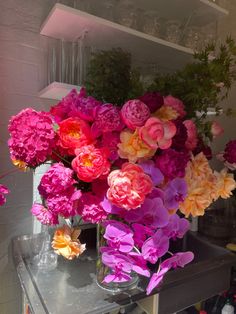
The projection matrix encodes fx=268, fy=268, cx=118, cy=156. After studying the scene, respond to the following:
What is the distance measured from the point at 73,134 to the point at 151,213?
0.28 m

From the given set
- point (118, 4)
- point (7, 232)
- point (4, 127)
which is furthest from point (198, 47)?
point (7, 232)

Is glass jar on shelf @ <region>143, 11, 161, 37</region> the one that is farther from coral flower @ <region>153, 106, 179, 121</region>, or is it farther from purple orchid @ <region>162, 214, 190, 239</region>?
purple orchid @ <region>162, 214, 190, 239</region>

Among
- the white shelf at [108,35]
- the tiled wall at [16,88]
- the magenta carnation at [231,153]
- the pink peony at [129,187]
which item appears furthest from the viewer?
the tiled wall at [16,88]

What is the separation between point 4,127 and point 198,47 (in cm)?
93

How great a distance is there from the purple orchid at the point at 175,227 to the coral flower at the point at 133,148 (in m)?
0.19

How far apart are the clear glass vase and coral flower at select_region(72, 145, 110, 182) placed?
51cm

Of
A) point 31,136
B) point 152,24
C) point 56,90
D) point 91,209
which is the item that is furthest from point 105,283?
point 152,24

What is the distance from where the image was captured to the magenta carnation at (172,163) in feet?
2.13

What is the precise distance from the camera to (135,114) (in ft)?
2.11

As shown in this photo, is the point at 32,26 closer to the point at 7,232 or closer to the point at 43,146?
the point at 43,146

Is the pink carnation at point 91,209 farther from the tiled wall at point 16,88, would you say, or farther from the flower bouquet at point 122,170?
the tiled wall at point 16,88

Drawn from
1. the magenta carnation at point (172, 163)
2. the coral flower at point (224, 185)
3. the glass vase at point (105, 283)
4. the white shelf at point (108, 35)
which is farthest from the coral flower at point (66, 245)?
the white shelf at point (108, 35)

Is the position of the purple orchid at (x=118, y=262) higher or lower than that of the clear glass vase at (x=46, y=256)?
higher

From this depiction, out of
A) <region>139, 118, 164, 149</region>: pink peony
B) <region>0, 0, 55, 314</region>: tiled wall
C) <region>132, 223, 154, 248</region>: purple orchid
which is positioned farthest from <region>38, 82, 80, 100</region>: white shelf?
<region>132, 223, 154, 248</region>: purple orchid
